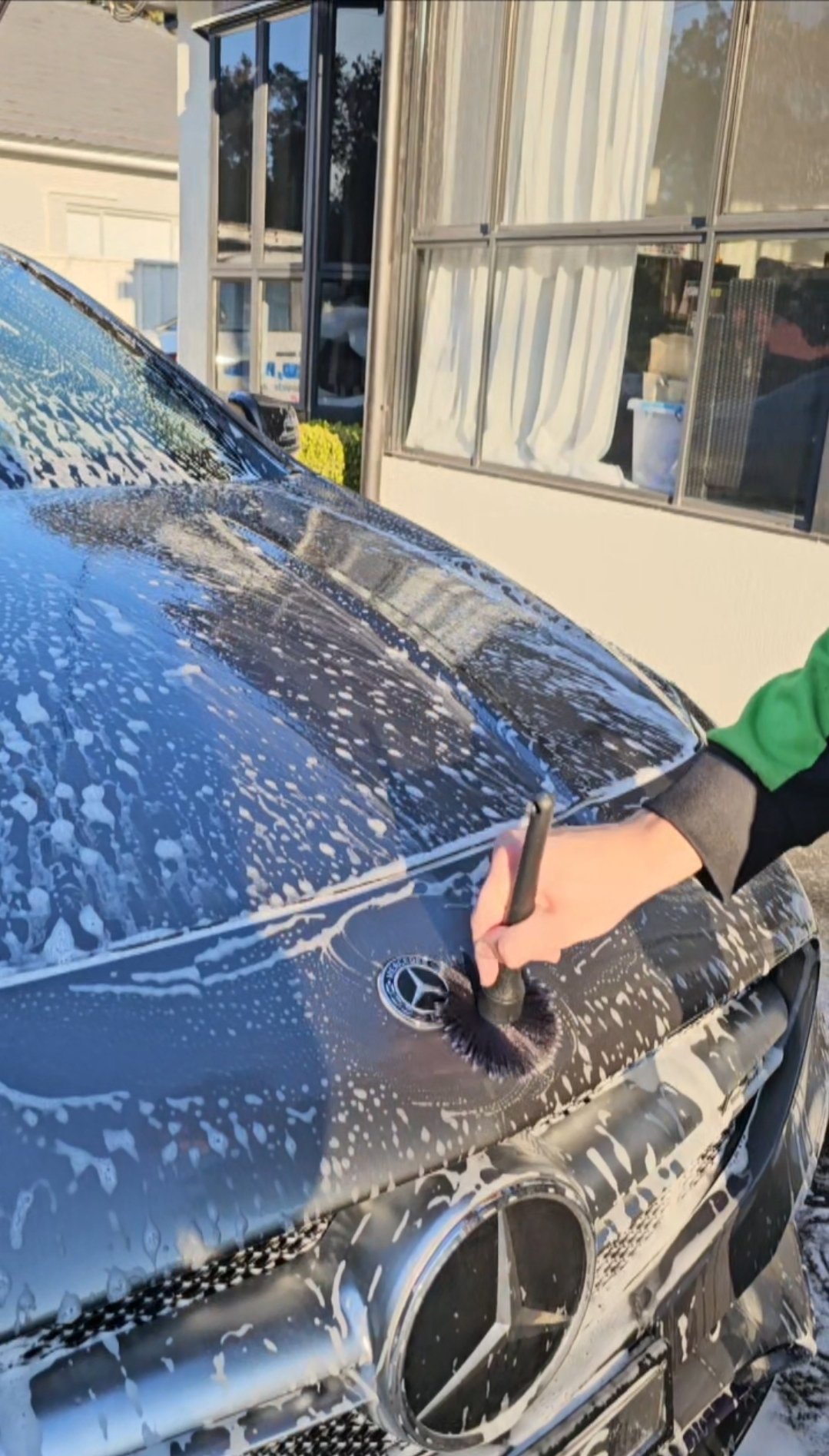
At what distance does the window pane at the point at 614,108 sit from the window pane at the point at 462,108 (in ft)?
0.45

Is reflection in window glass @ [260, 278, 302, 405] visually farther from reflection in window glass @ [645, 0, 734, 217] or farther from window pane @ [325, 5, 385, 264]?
reflection in window glass @ [645, 0, 734, 217]

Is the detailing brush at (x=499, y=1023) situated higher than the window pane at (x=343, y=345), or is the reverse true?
the window pane at (x=343, y=345)

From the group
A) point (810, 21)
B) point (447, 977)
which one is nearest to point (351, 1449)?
point (447, 977)

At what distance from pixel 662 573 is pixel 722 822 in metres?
3.90

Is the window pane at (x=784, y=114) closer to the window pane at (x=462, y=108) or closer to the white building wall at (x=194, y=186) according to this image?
the window pane at (x=462, y=108)

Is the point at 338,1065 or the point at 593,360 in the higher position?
the point at 593,360

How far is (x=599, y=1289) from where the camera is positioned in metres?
1.26

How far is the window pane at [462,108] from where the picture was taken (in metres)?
5.51

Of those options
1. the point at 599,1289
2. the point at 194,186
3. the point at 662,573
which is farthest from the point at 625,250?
the point at 194,186

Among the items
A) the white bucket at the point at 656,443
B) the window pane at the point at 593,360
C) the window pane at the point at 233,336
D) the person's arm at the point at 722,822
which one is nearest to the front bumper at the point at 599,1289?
the person's arm at the point at 722,822

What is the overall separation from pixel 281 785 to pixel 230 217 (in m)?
8.16

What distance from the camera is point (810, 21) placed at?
14.1 ft

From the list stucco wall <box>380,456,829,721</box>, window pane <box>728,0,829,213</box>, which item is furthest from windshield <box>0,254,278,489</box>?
window pane <box>728,0,829,213</box>

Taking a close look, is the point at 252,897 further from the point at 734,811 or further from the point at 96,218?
the point at 96,218
